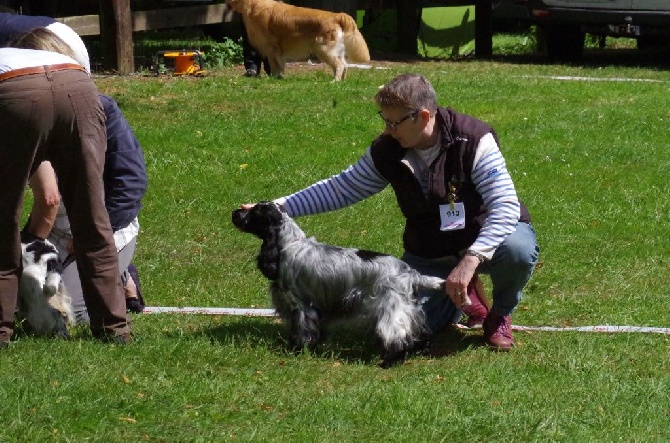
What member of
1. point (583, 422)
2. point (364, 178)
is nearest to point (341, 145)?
point (364, 178)

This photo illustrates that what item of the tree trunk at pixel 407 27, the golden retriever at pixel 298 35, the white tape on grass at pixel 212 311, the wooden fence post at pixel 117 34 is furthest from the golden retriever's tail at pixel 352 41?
the white tape on grass at pixel 212 311

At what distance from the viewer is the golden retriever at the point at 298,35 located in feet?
50.2

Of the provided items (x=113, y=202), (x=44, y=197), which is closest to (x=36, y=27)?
(x=44, y=197)

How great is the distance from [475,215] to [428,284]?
0.43 m

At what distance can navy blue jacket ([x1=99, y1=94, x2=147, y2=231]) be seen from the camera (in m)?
5.82

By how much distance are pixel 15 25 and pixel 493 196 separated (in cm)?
228

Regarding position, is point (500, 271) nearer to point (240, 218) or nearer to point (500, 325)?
point (500, 325)

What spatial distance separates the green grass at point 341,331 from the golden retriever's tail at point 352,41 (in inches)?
63.3

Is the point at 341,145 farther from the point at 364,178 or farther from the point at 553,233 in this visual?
the point at 364,178

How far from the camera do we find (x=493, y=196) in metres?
5.35

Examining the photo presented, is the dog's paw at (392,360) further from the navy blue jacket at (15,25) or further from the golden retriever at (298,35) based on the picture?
the golden retriever at (298,35)

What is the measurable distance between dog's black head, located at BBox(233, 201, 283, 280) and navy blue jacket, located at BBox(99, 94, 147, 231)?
2.58ft

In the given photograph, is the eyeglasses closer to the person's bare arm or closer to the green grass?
the green grass

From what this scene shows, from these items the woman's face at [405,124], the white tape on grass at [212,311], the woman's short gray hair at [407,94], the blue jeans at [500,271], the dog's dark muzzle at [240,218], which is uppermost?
the woman's short gray hair at [407,94]
